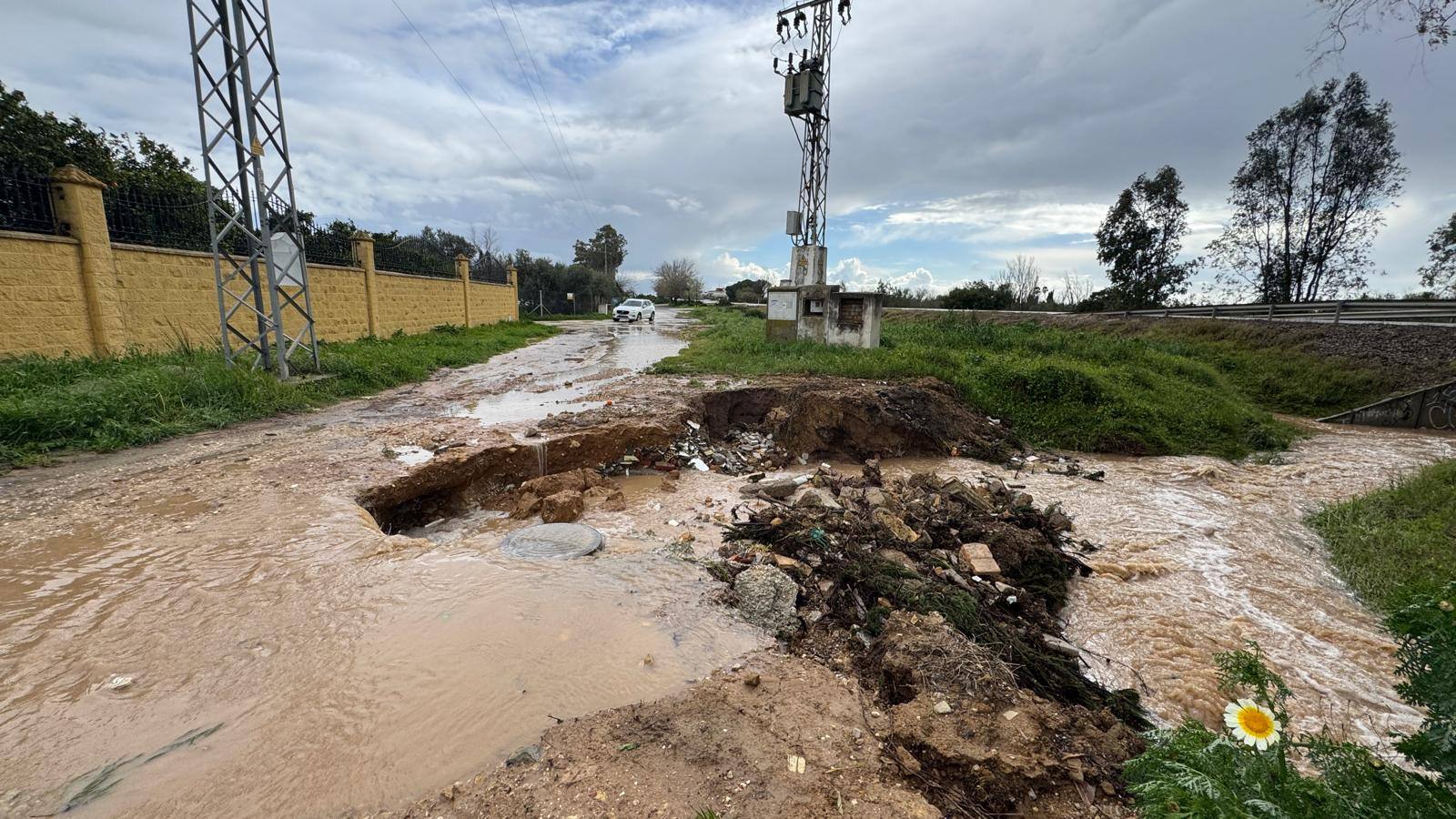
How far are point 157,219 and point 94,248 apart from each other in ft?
5.02

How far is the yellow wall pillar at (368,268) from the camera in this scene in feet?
48.5

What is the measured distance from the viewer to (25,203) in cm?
762

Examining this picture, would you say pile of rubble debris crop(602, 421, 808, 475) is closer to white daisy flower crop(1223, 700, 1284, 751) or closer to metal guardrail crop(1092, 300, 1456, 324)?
white daisy flower crop(1223, 700, 1284, 751)

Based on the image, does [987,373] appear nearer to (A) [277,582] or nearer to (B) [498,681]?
(B) [498,681]

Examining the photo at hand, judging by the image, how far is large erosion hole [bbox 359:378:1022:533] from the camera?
18.8ft

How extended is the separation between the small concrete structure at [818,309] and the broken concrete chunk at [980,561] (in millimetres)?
8421

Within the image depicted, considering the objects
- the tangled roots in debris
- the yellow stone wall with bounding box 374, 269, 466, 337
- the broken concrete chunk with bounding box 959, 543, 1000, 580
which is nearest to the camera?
the tangled roots in debris

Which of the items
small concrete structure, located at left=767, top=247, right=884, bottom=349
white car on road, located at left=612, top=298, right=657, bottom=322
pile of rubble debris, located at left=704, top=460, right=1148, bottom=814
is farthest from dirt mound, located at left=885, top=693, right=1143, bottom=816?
white car on road, located at left=612, top=298, right=657, bottom=322

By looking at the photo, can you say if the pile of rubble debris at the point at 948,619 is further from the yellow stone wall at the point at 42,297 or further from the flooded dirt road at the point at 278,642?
the yellow stone wall at the point at 42,297

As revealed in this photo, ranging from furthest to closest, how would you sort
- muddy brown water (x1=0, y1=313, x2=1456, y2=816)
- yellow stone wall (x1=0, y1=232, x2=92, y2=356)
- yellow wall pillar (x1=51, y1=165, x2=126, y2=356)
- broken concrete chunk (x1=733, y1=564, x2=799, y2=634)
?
yellow wall pillar (x1=51, y1=165, x2=126, y2=356)
yellow stone wall (x1=0, y1=232, x2=92, y2=356)
broken concrete chunk (x1=733, y1=564, x2=799, y2=634)
muddy brown water (x1=0, y1=313, x2=1456, y2=816)

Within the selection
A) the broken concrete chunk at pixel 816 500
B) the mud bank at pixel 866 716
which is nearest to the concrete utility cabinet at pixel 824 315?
the broken concrete chunk at pixel 816 500

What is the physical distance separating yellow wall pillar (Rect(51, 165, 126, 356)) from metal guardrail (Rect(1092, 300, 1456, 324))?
88.3 feet

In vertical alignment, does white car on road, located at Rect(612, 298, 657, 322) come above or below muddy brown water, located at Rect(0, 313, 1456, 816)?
above

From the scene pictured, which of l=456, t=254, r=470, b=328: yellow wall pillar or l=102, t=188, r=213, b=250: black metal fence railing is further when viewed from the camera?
l=456, t=254, r=470, b=328: yellow wall pillar
